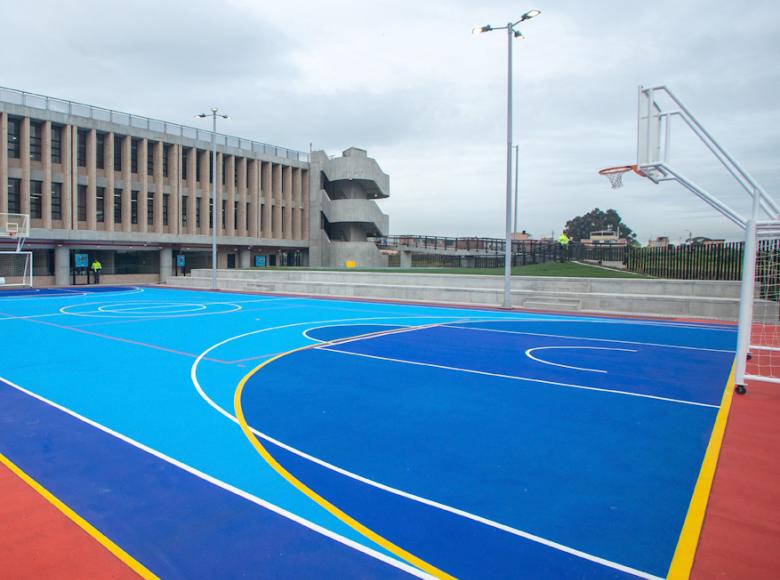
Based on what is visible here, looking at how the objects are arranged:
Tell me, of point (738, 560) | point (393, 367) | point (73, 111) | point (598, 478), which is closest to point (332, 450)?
point (598, 478)

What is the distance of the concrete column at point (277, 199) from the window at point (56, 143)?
19.5 m

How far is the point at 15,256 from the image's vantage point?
39.7 metres

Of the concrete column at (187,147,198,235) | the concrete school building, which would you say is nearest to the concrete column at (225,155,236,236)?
the concrete school building

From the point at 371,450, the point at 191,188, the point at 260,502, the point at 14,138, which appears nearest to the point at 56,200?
the point at 14,138

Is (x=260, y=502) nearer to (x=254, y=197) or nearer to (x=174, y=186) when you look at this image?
(x=174, y=186)

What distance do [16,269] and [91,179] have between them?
8441 millimetres

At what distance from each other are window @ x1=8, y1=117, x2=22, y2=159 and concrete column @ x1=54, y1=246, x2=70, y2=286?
7139mm

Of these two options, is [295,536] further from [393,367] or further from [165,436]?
[393,367]

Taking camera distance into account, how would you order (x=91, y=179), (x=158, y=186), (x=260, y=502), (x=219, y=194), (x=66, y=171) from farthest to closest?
(x=219, y=194), (x=158, y=186), (x=91, y=179), (x=66, y=171), (x=260, y=502)

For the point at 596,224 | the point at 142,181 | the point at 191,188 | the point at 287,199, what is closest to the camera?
the point at 142,181

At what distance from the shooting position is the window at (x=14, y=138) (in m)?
38.8

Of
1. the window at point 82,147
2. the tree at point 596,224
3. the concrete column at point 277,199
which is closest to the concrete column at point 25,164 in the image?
the window at point 82,147

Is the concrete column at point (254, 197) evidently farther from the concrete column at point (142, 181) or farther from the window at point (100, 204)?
the window at point (100, 204)

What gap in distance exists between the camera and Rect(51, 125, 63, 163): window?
1596 inches
